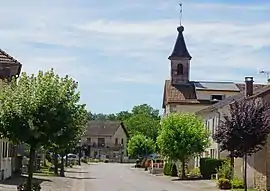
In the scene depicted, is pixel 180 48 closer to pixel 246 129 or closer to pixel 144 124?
pixel 246 129

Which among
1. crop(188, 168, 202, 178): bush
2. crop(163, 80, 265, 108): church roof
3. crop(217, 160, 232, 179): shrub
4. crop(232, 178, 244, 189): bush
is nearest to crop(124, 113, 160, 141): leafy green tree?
crop(163, 80, 265, 108): church roof

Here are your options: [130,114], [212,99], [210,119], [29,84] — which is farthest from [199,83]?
[130,114]

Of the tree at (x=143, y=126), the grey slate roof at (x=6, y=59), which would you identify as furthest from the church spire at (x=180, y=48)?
the tree at (x=143, y=126)

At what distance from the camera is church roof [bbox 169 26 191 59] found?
290 feet

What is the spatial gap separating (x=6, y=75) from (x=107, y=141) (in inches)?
4181

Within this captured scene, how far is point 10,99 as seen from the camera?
1008 inches

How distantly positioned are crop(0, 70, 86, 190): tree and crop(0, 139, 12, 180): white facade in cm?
1348

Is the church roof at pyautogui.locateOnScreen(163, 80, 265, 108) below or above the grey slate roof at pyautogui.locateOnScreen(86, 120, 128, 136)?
above

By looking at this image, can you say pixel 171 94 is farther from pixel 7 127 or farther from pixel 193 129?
pixel 7 127

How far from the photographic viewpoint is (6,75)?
3850 cm

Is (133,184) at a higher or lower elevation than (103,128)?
lower

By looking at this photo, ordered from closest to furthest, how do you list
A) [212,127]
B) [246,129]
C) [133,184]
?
1. [246,129]
2. [133,184]
3. [212,127]

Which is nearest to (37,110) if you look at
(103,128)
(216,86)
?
(216,86)

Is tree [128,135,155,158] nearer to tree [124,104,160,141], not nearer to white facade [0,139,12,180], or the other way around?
tree [124,104,160,141]
